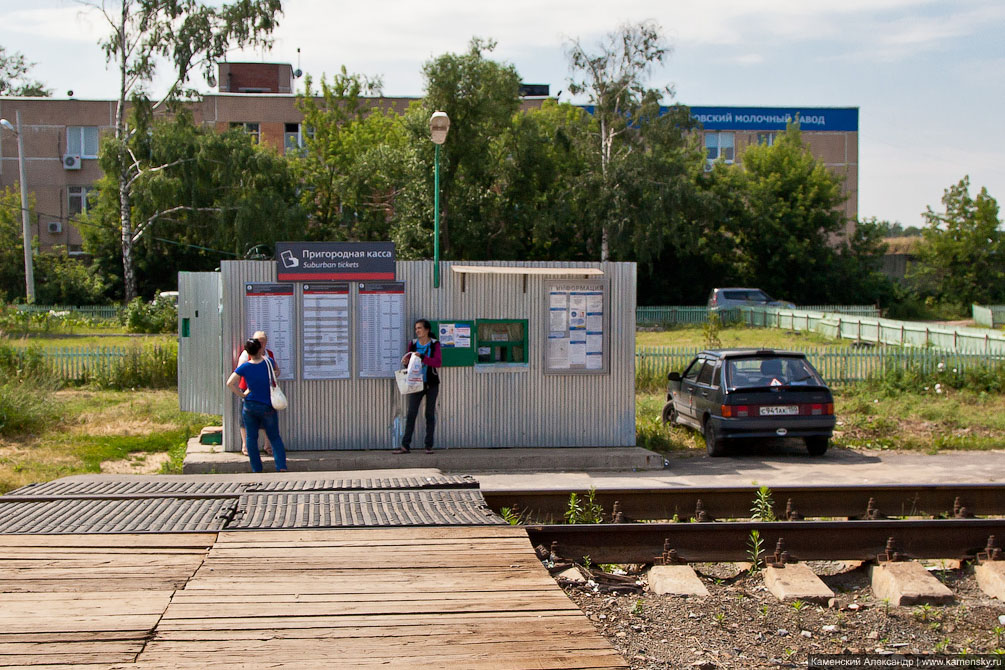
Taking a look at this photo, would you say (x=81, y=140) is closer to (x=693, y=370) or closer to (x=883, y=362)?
(x=883, y=362)

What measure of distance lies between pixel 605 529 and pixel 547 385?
612cm

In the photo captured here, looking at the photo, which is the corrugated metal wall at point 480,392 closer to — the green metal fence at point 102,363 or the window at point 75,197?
the green metal fence at point 102,363

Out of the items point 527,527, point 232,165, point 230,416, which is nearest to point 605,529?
point 527,527

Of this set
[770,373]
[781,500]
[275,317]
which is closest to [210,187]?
[275,317]

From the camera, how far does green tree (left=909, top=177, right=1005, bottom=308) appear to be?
50.8 meters

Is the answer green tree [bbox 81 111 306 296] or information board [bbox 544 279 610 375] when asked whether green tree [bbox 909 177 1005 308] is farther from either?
information board [bbox 544 279 610 375]

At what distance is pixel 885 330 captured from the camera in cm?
3033

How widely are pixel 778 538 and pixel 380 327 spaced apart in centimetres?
685

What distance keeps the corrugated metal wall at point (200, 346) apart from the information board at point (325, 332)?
1.30m

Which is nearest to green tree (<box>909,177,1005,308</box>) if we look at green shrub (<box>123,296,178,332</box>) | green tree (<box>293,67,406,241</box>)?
green tree (<box>293,67,406,241</box>)

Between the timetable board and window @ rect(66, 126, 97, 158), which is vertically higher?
window @ rect(66, 126, 97, 158)

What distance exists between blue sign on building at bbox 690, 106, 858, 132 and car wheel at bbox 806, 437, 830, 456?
62316 millimetres

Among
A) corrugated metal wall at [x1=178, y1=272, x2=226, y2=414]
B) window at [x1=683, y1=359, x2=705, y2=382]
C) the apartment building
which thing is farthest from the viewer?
the apartment building

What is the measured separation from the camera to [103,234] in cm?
4997
